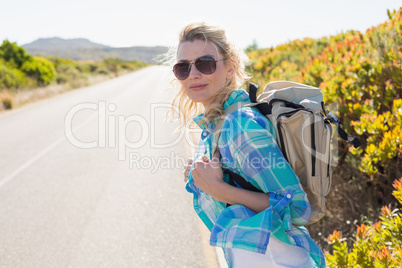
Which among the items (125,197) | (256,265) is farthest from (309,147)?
(125,197)

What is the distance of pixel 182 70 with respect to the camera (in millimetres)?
1778

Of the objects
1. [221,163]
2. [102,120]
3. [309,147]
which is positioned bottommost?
[102,120]

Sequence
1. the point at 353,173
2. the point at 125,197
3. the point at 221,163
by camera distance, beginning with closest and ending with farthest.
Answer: the point at 221,163 → the point at 353,173 → the point at 125,197

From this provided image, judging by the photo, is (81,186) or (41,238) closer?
(41,238)

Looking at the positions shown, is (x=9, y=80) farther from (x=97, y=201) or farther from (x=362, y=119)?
(x=362, y=119)

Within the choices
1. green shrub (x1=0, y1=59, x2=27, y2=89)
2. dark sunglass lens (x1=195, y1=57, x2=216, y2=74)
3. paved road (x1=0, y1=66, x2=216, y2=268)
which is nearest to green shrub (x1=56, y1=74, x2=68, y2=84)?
green shrub (x1=0, y1=59, x2=27, y2=89)

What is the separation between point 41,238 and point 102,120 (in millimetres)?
7912

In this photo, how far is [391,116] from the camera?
3.17 m

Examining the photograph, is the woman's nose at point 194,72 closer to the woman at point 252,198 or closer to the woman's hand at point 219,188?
the woman at point 252,198

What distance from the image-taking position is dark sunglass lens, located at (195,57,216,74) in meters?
1.70

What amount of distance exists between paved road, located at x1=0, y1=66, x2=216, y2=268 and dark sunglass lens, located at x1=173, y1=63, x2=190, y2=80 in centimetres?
53

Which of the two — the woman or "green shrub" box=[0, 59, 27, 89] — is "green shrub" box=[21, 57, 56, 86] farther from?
the woman

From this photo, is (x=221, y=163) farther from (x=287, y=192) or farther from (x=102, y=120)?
(x=102, y=120)

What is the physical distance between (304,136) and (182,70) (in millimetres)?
703
